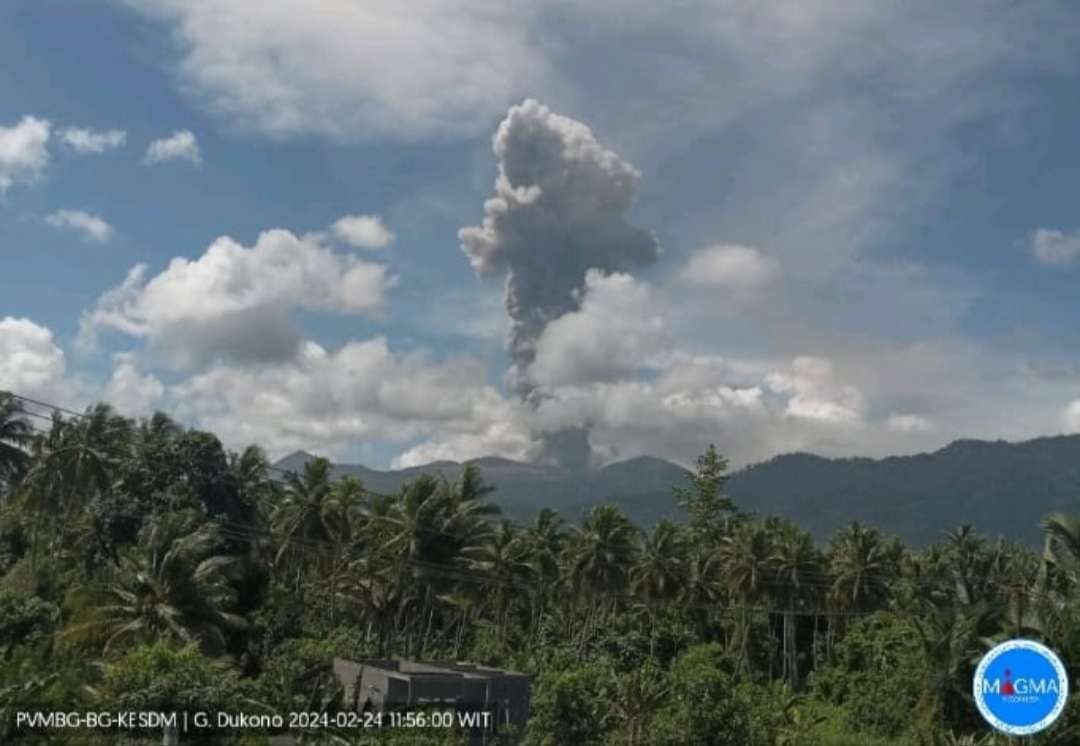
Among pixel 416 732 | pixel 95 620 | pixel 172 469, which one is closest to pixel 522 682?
pixel 416 732

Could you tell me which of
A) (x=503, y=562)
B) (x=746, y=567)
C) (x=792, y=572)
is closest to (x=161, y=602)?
(x=503, y=562)

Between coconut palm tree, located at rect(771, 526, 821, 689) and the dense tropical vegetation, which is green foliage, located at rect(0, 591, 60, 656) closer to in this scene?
the dense tropical vegetation

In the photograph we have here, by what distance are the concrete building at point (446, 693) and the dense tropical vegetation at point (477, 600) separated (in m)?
1.99

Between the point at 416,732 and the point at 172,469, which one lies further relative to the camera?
the point at 172,469

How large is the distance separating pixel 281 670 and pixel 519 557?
2687cm

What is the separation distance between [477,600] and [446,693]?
33.7 metres

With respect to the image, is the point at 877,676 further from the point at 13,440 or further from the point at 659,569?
the point at 13,440

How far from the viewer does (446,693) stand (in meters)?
37.8

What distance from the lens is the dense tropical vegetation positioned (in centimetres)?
3691

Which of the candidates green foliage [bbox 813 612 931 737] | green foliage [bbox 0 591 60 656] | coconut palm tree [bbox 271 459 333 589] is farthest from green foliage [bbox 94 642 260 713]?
coconut palm tree [bbox 271 459 333 589]

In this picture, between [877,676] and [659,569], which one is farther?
[659,569]

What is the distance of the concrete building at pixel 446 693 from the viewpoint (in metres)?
37.2

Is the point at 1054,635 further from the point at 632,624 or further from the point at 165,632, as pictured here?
the point at 632,624

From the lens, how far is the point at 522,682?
133ft
